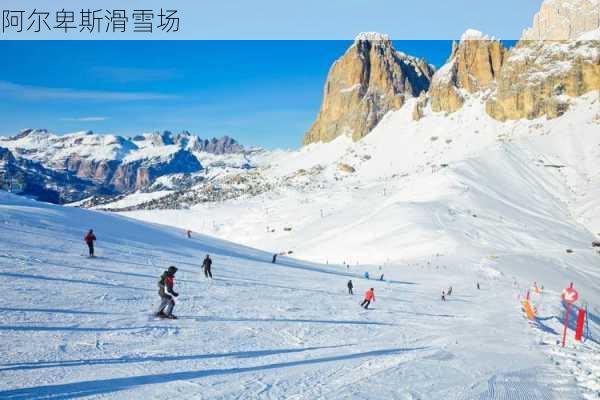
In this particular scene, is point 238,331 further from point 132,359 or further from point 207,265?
point 207,265

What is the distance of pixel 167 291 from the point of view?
14508 mm

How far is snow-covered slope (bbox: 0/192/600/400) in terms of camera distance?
9664 millimetres

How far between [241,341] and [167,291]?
315cm

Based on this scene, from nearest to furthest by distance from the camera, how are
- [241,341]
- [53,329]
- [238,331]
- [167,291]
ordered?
[53,329]
[241,341]
[167,291]
[238,331]

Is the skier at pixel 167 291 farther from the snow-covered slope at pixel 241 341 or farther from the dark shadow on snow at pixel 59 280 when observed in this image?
the dark shadow on snow at pixel 59 280

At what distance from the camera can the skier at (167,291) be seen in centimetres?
1445

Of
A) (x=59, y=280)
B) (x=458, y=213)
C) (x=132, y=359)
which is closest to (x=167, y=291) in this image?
(x=132, y=359)

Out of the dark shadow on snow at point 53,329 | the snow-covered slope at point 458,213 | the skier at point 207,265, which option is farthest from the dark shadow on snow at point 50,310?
the snow-covered slope at point 458,213

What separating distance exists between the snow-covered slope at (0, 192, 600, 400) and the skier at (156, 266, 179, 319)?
1.20 ft

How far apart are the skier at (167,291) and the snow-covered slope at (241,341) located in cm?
37

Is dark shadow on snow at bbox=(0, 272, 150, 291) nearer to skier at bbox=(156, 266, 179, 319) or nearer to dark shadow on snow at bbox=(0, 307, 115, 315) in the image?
dark shadow on snow at bbox=(0, 307, 115, 315)

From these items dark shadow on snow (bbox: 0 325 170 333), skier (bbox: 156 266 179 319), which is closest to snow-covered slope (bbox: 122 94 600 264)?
skier (bbox: 156 266 179 319)

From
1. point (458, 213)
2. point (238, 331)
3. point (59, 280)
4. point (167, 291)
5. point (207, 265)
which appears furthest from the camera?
point (458, 213)

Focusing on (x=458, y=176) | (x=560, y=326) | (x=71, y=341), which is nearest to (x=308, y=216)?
(x=458, y=176)
